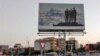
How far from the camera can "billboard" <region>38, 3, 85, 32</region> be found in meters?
26.3

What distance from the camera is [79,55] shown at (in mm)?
24172

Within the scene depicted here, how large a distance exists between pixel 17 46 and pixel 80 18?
8342mm

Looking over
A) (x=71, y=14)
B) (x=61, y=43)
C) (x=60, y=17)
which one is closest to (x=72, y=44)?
(x=61, y=43)

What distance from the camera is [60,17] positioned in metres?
27.7

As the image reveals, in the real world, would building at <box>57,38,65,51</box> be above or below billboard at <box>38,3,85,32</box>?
below

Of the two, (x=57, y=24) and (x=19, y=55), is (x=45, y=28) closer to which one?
(x=57, y=24)

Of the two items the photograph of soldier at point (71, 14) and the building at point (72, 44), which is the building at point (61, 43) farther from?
the photograph of soldier at point (71, 14)

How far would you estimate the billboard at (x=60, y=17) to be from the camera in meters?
26.3

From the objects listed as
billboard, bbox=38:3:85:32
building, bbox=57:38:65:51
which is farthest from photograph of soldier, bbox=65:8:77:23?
building, bbox=57:38:65:51

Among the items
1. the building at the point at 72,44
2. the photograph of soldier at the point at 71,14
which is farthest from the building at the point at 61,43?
the photograph of soldier at the point at 71,14

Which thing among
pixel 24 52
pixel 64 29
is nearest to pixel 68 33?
pixel 64 29

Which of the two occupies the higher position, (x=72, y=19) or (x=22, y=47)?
(x=72, y=19)

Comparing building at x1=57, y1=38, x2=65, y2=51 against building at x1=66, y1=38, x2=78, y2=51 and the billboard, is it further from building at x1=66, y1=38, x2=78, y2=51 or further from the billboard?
the billboard

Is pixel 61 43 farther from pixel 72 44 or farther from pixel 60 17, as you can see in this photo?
pixel 60 17
